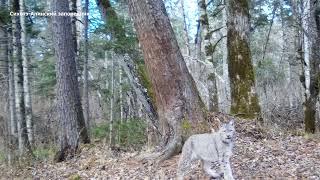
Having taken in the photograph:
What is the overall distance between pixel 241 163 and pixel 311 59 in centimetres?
601

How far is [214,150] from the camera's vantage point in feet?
19.6

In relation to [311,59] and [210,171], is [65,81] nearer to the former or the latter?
[210,171]

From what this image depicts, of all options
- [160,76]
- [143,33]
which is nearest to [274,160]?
[160,76]

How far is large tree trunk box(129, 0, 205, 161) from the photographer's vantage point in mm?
7363

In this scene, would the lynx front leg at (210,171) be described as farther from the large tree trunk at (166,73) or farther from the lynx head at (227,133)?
the large tree trunk at (166,73)

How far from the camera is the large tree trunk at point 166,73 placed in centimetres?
736

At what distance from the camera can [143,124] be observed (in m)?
14.0

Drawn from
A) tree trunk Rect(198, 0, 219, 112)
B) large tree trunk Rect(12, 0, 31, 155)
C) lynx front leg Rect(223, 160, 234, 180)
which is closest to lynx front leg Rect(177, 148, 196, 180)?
lynx front leg Rect(223, 160, 234, 180)

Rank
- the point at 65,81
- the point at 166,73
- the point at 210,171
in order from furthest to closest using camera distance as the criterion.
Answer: the point at 65,81
the point at 166,73
the point at 210,171

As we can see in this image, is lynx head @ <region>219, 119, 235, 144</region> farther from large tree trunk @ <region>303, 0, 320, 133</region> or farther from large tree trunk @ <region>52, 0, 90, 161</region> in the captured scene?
large tree trunk @ <region>303, 0, 320, 133</region>

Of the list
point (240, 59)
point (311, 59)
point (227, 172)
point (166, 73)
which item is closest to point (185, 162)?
point (227, 172)

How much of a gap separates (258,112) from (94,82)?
999 centimetres

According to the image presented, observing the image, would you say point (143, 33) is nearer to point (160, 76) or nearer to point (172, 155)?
point (160, 76)

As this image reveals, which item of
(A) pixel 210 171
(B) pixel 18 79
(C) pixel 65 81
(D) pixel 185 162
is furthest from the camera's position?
(B) pixel 18 79
